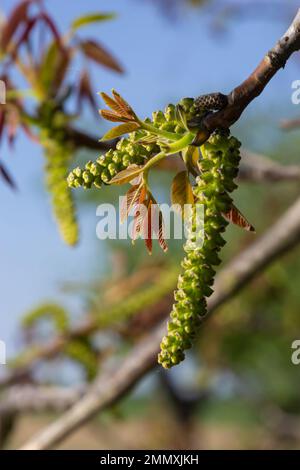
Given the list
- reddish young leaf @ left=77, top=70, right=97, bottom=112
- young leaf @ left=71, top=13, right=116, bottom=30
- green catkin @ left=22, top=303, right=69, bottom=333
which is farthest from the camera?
green catkin @ left=22, top=303, right=69, bottom=333

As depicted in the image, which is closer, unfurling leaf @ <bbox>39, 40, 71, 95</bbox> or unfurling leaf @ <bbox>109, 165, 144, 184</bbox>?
unfurling leaf @ <bbox>109, 165, 144, 184</bbox>

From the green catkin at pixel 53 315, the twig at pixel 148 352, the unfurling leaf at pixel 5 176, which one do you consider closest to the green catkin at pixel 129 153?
the unfurling leaf at pixel 5 176

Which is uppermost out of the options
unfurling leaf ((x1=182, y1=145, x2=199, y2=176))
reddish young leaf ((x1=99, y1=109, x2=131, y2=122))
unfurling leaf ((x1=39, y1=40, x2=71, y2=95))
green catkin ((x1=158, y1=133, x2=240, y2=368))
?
unfurling leaf ((x1=39, y1=40, x2=71, y2=95))

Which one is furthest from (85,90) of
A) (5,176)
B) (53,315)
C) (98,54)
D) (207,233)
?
(207,233)

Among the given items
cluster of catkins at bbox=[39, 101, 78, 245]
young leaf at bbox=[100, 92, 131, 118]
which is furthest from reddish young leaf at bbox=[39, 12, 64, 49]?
young leaf at bbox=[100, 92, 131, 118]

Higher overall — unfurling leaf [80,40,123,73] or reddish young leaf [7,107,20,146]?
unfurling leaf [80,40,123,73]

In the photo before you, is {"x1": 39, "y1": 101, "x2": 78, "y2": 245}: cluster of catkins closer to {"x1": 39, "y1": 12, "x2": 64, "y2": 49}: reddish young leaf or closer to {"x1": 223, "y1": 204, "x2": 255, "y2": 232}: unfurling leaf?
{"x1": 39, "y1": 12, "x2": 64, "y2": 49}: reddish young leaf
